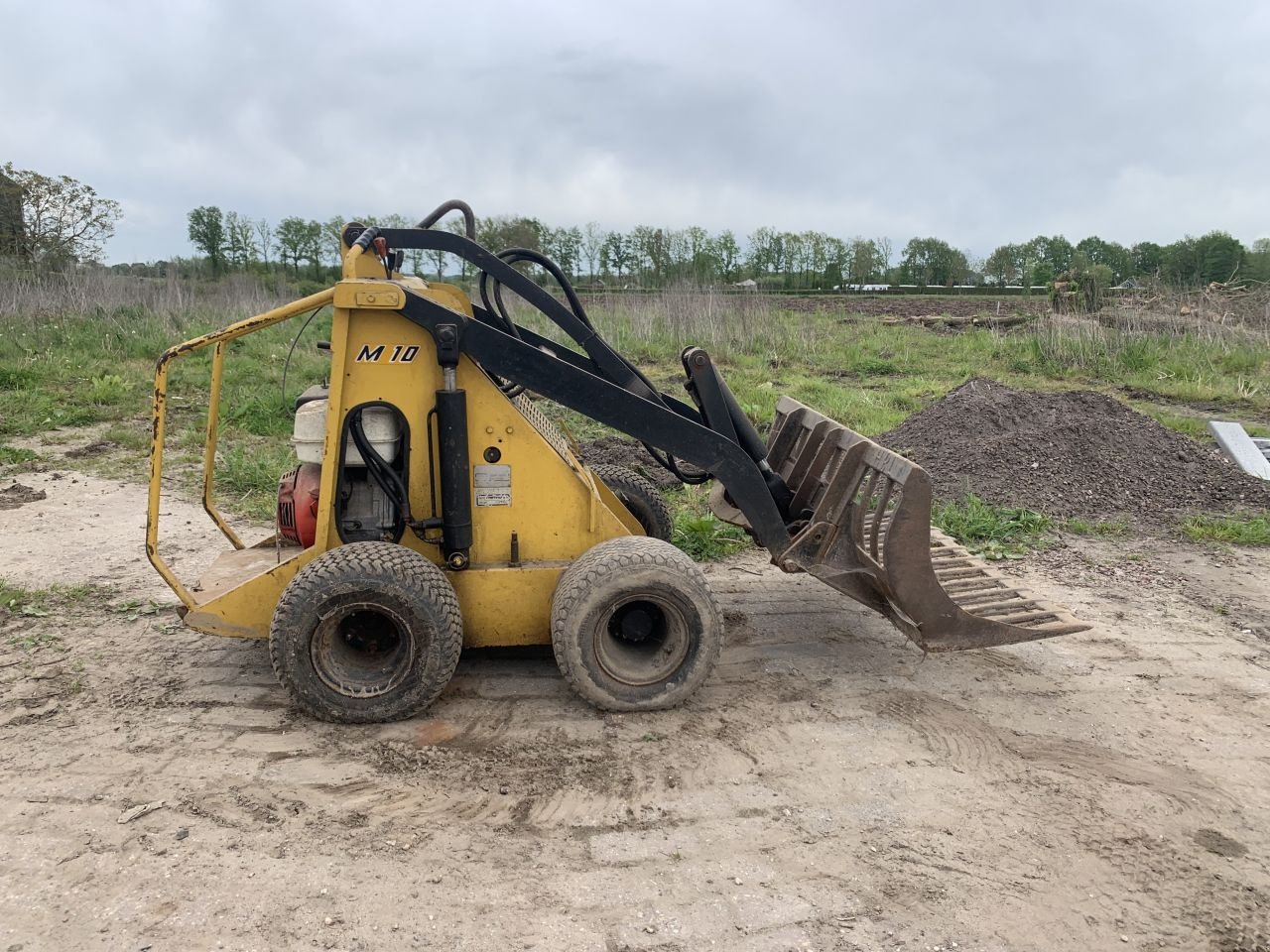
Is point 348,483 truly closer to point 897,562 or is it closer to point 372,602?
point 372,602

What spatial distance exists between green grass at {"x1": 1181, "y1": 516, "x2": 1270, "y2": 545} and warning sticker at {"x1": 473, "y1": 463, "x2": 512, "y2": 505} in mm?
5148

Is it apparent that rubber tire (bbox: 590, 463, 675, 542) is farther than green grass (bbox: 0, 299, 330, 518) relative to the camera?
No

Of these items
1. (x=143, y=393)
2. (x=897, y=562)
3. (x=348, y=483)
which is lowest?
(x=897, y=562)

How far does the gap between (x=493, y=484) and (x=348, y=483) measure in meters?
0.63

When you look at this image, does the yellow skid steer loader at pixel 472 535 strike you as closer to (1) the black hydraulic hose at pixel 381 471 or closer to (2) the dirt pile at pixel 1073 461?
(1) the black hydraulic hose at pixel 381 471

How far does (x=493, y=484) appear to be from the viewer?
12.4ft

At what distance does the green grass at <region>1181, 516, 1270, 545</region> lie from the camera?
20.4 feet

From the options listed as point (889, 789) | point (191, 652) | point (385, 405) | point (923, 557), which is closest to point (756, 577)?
point (923, 557)

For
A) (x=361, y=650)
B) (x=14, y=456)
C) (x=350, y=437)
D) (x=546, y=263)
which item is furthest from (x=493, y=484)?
(x=14, y=456)

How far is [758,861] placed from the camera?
279 centimetres

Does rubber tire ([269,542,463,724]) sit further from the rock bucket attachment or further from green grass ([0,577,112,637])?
green grass ([0,577,112,637])

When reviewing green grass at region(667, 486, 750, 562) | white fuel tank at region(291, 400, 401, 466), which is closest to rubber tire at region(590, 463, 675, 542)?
green grass at region(667, 486, 750, 562)

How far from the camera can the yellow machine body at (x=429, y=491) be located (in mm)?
3584

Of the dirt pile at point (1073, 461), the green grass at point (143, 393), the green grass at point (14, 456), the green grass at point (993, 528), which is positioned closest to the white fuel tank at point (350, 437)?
the green grass at point (143, 393)
